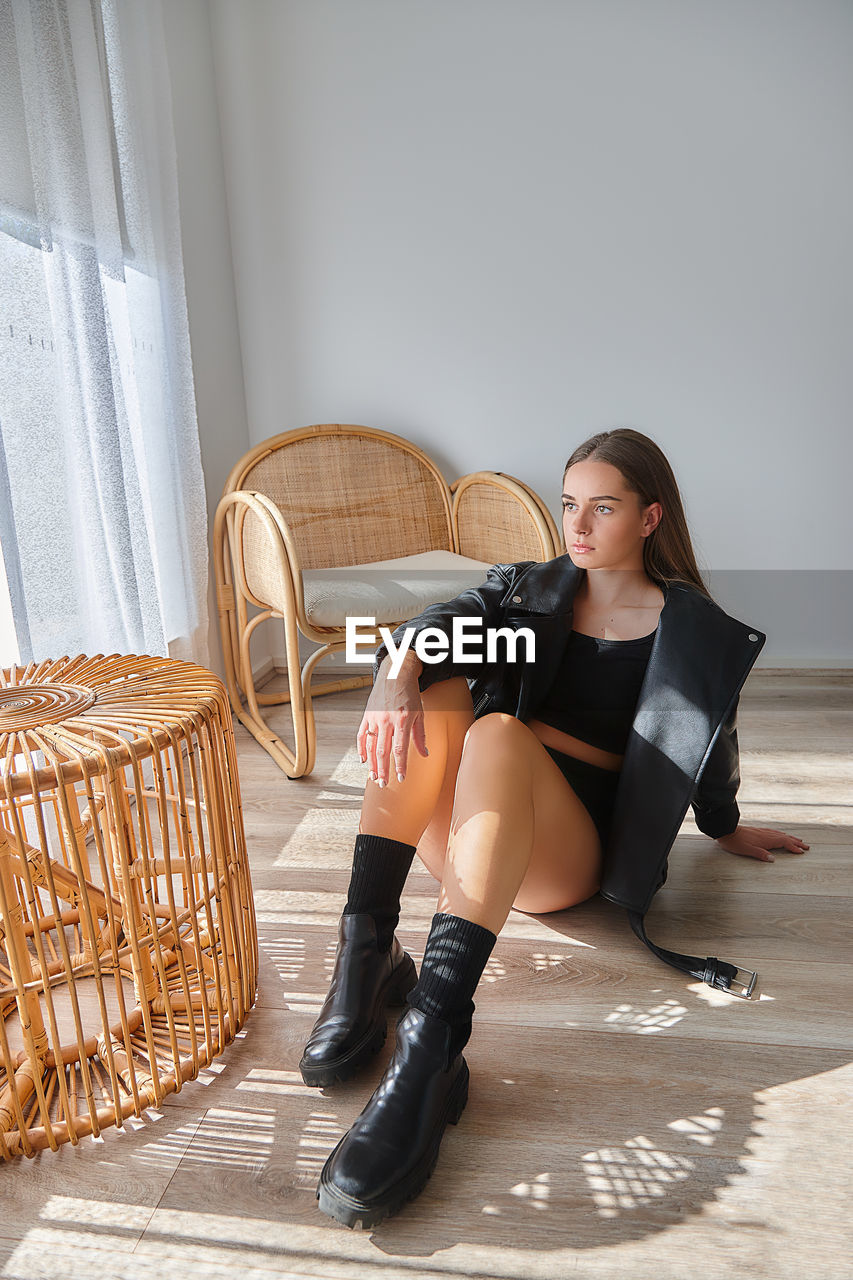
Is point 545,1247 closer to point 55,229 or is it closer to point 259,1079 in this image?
point 259,1079

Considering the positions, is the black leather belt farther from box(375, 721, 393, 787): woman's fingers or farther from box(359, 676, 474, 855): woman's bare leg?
box(375, 721, 393, 787): woman's fingers

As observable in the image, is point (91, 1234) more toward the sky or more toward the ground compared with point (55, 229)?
more toward the ground

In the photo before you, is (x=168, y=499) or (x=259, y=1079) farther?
(x=168, y=499)

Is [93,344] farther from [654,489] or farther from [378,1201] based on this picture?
[378,1201]

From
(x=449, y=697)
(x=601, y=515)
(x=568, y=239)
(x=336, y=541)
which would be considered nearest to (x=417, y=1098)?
(x=449, y=697)

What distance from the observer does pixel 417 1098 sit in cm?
93

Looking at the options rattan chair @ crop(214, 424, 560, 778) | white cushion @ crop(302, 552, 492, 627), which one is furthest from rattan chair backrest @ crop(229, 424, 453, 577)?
white cushion @ crop(302, 552, 492, 627)

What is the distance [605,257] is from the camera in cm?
261

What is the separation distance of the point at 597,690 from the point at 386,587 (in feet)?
3.06

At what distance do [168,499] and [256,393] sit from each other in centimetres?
89

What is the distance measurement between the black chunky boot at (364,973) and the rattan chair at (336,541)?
2.81 feet

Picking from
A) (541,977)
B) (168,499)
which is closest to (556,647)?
(541,977)

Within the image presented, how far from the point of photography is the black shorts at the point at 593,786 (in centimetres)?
135

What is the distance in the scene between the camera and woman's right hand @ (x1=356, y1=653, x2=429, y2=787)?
1132 mm
